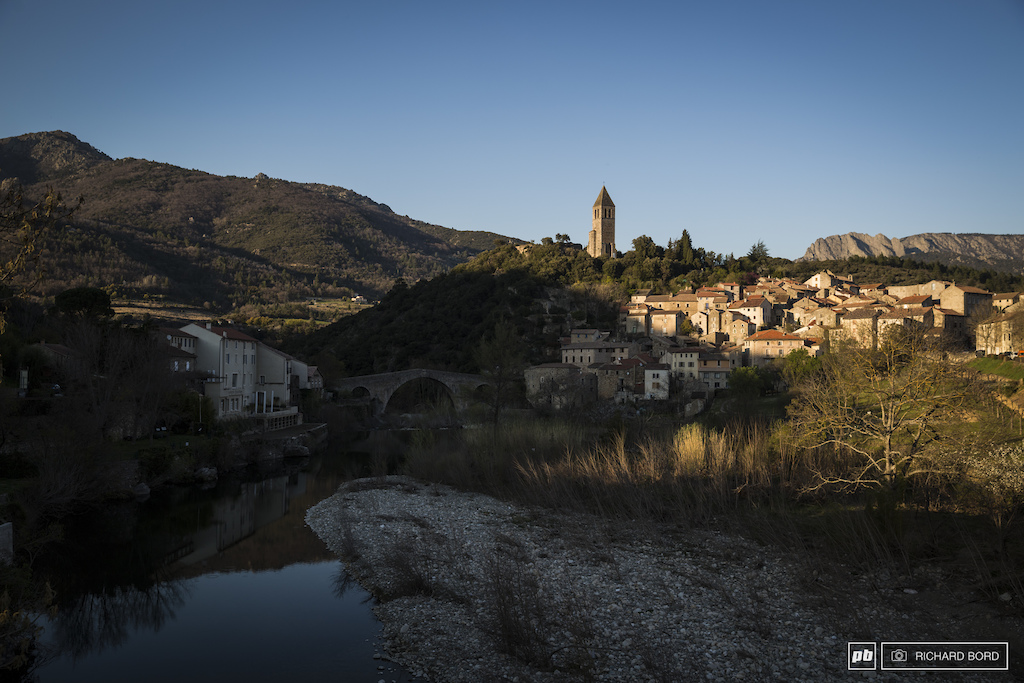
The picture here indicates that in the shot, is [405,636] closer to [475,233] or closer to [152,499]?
[152,499]

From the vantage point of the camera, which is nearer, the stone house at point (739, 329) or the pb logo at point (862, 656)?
the pb logo at point (862, 656)

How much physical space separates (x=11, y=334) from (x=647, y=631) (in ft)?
91.3

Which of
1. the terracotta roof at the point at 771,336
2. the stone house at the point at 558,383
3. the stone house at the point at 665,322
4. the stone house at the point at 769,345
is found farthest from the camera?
the stone house at the point at 665,322

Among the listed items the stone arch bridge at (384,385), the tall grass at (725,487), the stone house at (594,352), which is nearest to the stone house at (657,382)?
the stone house at (594,352)

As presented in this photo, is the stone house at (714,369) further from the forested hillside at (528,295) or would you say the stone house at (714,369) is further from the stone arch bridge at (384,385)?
the stone arch bridge at (384,385)

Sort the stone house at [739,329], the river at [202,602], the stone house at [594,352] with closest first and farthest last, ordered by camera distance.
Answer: the river at [202,602] → the stone house at [594,352] → the stone house at [739,329]

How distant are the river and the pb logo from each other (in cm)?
545

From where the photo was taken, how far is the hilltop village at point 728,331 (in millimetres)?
47828

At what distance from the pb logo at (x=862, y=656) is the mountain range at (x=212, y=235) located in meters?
68.0

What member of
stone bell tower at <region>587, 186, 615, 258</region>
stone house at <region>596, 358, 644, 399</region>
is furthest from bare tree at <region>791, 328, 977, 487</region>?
stone bell tower at <region>587, 186, 615, 258</region>

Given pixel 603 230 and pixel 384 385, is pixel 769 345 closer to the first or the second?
pixel 384 385

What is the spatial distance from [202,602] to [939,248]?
17905 cm

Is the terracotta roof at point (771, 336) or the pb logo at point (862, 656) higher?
the terracotta roof at point (771, 336)

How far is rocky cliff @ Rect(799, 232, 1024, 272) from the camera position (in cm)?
12057
